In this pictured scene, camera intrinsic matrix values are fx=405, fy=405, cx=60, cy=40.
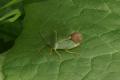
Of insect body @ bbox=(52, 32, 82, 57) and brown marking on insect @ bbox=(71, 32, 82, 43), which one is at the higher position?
brown marking on insect @ bbox=(71, 32, 82, 43)

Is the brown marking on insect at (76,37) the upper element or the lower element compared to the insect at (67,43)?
upper

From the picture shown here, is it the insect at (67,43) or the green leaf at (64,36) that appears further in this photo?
the insect at (67,43)

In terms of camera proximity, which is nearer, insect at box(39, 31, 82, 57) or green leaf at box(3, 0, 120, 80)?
green leaf at box(3, 0, 120, 80)

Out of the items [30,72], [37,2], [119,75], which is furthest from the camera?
[37,2]

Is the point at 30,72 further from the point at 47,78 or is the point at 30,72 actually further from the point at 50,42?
the point at 50,42

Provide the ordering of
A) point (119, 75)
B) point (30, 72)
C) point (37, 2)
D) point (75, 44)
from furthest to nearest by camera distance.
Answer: point (37, 2) → point (75, 44) → point (30, 72) → point (119, 75)

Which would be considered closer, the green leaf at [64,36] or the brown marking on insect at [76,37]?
the green leaf at [64,36]

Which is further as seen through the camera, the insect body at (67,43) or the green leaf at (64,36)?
the insect body at (67,43)

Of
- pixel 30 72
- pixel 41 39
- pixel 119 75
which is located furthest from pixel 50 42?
pixel 119 75
